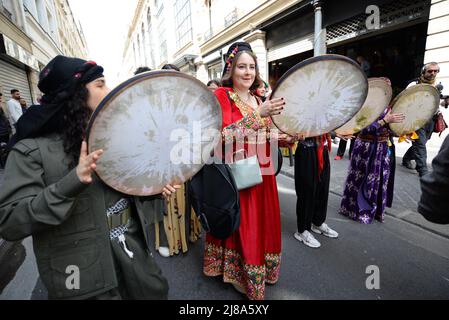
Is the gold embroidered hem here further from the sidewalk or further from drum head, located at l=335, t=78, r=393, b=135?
the sidewalk

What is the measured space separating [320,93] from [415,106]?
6.14 ft

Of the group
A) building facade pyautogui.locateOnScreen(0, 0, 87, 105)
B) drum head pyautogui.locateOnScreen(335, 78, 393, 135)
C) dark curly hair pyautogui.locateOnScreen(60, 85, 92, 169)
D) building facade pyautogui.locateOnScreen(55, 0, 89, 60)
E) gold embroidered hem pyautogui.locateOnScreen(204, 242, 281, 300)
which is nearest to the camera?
dark curly hair pyautogui.locateOnScreen(60, 85, 92, 169)

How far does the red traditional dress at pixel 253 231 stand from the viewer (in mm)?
1679

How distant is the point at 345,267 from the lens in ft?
7.51

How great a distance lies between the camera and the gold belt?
1175 mm

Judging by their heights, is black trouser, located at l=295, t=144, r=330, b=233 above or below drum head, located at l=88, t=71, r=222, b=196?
below

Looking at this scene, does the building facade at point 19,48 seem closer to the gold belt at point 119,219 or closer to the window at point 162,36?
the gold belt at point 119,219

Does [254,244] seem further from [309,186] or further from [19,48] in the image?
[19,48]

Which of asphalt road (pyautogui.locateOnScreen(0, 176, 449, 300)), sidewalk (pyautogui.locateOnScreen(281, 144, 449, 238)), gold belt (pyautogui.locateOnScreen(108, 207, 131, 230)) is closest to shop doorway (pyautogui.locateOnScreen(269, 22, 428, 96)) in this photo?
sidewalk (pyautogui.locateOnScreen(281, 144, 449, 238))

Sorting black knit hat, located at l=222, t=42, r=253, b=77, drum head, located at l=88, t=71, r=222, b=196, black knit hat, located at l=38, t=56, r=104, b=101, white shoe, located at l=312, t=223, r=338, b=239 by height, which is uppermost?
black knit hat, located at l=222, t=42, r=253, b=77

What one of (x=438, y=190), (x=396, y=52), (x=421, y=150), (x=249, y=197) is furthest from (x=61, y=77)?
(x=396, y=52)

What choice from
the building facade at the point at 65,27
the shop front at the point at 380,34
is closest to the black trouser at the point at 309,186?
the shop front at the point at 380,34

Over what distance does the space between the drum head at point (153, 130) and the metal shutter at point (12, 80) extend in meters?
9.98
